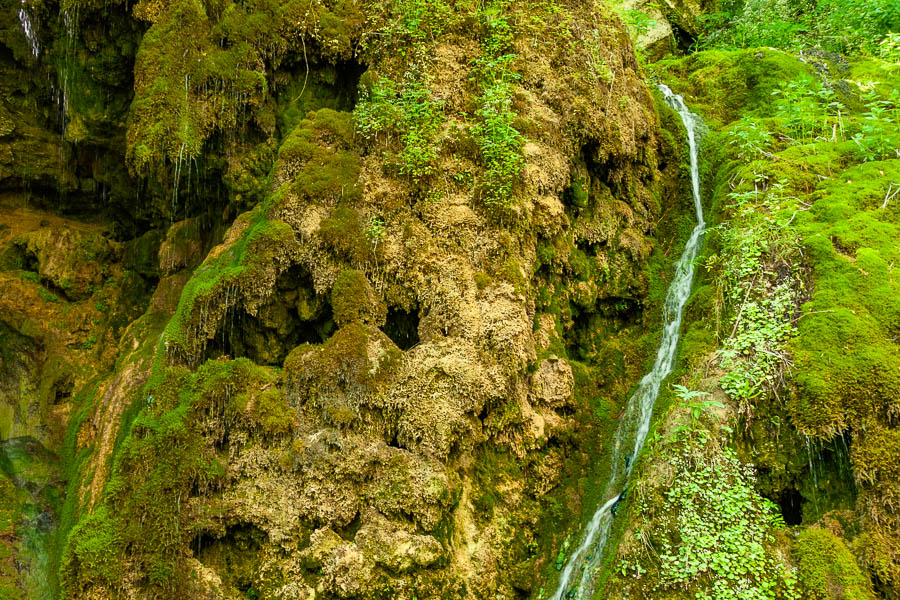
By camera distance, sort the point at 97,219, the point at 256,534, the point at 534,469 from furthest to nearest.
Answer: the point at 97,219
the point at 534,469
the point at 256,534

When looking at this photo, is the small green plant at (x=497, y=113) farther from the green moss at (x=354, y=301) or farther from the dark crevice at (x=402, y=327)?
the green moss at (x=354, y=301)

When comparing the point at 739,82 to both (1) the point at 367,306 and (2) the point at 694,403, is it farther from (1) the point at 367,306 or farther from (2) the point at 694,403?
→ (1) the point at 367,306

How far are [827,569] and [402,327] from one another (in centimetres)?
575

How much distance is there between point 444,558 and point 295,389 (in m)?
2.84

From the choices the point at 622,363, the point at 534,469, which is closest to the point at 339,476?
the point at 534,469

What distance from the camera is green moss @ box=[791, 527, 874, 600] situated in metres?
5.76

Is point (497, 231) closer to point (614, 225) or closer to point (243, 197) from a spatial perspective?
point (614, 225)

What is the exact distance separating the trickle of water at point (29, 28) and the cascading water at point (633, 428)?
13.0m

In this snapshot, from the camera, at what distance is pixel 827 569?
5.91m

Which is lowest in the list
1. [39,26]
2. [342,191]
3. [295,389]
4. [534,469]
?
[534,469]

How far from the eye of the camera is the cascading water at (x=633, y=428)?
7.29 m

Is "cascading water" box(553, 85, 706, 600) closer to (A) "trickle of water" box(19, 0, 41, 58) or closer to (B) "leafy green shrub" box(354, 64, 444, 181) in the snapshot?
(B) "leafy green shrub" box(354, 64, 444, 181)

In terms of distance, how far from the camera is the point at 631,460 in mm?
8156

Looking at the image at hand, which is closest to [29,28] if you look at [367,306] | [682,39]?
[367,306]
